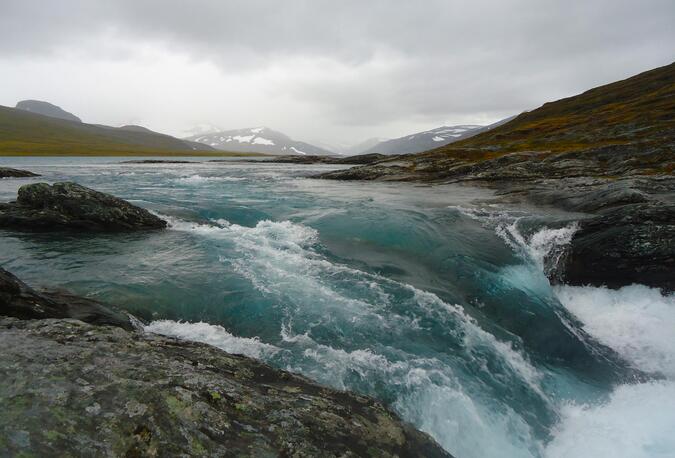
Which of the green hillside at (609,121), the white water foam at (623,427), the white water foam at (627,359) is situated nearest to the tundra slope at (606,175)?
the green hillside at (609,121)

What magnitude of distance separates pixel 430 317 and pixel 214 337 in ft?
24.3

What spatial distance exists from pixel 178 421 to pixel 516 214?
83.5 ft

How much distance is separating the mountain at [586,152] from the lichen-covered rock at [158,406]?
4556 cm

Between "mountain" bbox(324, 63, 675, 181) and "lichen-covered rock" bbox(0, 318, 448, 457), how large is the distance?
45560 mm

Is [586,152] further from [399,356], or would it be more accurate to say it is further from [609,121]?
[399,356]

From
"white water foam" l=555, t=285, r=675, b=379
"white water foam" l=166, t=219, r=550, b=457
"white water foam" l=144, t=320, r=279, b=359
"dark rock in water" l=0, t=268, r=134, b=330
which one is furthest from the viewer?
"white water foam" l=555, t=285, r=675, b=379

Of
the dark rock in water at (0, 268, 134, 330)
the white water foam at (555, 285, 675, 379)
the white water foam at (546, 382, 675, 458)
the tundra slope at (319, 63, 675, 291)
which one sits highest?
the tundra slope at (319, 63, 675, 291)

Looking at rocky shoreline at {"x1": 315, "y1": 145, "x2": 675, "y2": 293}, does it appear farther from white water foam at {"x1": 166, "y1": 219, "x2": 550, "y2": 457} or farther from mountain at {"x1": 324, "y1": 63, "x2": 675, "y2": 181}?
white water foam at {"x1": 166, "y1": 219, "x2": 550, "y2": 457}

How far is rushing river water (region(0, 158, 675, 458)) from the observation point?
353 inches

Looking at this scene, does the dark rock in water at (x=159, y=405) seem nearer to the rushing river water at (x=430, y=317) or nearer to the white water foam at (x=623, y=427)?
the rushing river water at (x=430, y=317)

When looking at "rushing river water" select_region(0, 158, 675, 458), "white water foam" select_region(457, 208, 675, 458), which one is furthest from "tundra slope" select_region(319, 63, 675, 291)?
"rushing river water" select_region(0, 158, 675, 458)

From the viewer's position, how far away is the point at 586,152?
50.7m

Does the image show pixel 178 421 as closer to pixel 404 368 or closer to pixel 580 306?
pixel 404 368

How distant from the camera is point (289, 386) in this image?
692 centimetres
